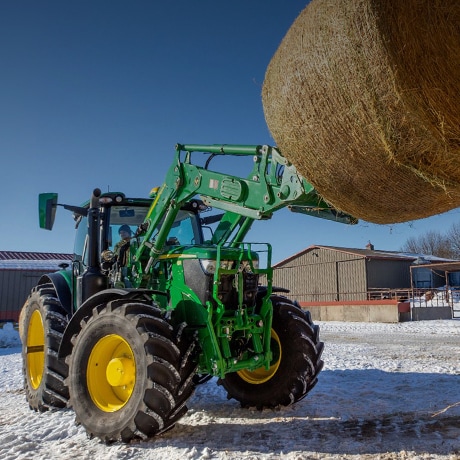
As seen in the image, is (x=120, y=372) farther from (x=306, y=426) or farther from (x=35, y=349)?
(x=35, y=349)

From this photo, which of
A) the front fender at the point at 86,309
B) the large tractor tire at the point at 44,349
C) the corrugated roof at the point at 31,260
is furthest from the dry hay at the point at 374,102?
the corrugated roof at the point at 31,260

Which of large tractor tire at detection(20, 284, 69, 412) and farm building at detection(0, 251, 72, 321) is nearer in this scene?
large tractor tire at detection(20, 284, 69, 412)

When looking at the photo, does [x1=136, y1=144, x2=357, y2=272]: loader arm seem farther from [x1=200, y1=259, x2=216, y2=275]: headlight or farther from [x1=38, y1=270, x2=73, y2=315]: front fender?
[x1=38, y1=270, x2=73, y2=315]: front fender

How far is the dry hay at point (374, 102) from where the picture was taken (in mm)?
3051

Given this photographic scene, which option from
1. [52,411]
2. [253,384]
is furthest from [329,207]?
[52,411]

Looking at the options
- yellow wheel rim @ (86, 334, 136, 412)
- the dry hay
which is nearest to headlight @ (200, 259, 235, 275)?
yellow wheel rim @ (86, 334, 136, 412)

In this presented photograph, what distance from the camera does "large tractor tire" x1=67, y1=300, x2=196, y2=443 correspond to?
Answer: 14.4ft

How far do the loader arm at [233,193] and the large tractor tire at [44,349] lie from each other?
136 centimetres

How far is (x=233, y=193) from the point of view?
192 inches

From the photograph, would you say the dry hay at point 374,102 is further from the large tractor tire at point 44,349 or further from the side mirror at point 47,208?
the large tractor tire at point 44,349

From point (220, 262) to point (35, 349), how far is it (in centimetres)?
308

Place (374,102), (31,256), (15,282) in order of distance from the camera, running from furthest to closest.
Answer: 1. (31,256)
2. (15,282)
3. (374,102)

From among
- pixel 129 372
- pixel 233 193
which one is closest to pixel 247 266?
pixel 233 193

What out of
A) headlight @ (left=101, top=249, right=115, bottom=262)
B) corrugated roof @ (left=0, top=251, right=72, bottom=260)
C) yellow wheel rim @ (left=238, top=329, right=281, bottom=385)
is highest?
corrugated roof @ (left=0, top=251, right=72, bottom=260)
